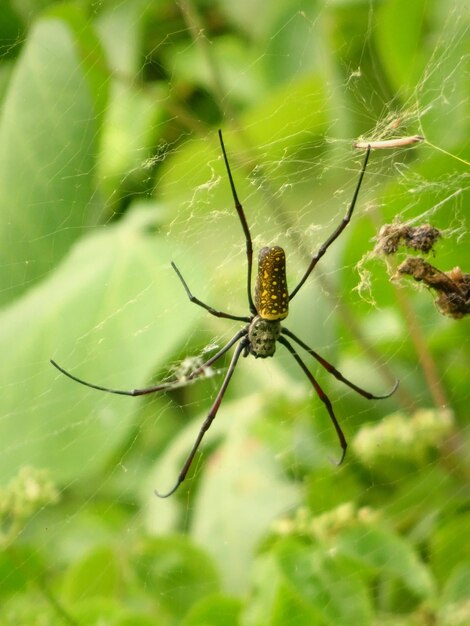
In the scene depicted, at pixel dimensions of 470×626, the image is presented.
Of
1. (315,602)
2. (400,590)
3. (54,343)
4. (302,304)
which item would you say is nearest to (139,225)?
(54,343)

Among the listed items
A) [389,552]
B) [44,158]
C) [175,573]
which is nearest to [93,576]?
[175,573]

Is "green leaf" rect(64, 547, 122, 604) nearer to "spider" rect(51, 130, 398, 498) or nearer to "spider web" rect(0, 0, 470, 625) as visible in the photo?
"spider web" rect(0, 0, 470, 625)

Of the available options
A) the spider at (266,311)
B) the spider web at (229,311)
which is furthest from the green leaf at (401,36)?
the spider at (266,311)

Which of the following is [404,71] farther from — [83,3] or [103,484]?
[103,484]

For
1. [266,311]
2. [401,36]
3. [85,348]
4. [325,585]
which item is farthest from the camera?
[401,36]

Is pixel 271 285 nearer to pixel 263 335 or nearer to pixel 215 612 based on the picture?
pixel 263 335

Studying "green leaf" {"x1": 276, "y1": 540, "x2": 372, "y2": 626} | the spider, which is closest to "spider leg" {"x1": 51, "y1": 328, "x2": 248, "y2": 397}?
the spider
